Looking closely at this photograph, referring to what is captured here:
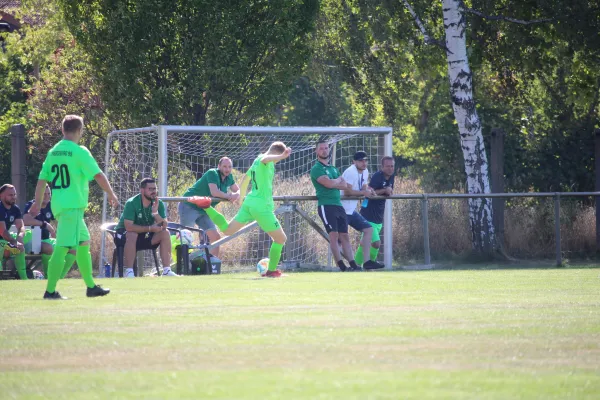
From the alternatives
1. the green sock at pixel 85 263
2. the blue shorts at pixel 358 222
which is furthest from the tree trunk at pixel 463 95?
the green sock at pixel 85 263

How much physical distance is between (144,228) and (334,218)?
293 cm

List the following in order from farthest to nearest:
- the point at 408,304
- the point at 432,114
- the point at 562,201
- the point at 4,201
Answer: the point at 432,114 < the point at 562,201 < the point at 4,201 < the point at 408,304

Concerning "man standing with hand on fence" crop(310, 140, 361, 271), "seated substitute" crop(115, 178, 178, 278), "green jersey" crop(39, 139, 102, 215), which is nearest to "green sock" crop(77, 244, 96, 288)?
"green jersey" crop(39, 139, 102, 215)

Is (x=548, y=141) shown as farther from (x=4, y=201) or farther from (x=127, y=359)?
(x=127, y=359)

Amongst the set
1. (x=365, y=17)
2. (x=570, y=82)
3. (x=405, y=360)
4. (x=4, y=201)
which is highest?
(x=365, y=17)

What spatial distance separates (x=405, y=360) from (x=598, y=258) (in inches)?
571

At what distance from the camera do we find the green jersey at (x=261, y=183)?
15.6 m

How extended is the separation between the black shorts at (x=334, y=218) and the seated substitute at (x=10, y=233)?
15.2 feet

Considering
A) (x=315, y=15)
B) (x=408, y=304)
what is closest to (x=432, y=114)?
(x=315, y=15)

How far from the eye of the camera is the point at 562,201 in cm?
2272

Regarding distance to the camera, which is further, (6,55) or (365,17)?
(6,55)

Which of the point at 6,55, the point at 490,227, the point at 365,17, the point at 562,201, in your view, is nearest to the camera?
the point at 490,227

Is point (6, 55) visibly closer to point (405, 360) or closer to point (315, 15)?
point (315, 15)

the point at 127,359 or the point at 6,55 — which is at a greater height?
the point at 6,55
